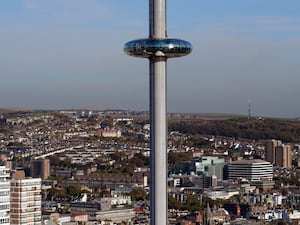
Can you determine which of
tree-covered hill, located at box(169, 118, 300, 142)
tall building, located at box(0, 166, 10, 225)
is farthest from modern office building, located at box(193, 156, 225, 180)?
tall building, located at box(0, 166, 10, 225)

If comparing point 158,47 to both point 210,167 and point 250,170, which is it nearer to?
point 210,167

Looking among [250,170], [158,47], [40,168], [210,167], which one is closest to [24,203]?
[158,47]

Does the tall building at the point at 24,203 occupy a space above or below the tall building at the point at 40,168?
below

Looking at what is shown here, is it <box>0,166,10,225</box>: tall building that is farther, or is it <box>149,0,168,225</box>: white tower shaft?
<box>0,166,10,225</box>: tall building

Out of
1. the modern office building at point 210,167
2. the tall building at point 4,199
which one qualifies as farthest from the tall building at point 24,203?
the modern office building at point 210,167

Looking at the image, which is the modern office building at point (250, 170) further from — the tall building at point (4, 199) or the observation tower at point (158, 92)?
the observation tower at point (158, 92)

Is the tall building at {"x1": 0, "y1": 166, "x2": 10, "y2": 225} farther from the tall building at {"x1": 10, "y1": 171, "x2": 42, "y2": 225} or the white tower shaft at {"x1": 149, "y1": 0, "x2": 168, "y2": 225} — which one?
the white tower shaft at {"x1": 149, "y1": 0, "x2": 168, "y2": 225}
